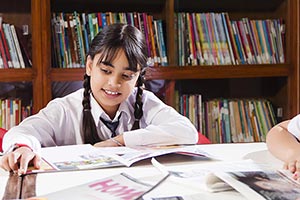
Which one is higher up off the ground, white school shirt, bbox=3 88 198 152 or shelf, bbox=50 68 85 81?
shelf, bbox=50 68 85 81

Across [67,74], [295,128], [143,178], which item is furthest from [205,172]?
[67,74]

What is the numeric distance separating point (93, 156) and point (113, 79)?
0.44 metres

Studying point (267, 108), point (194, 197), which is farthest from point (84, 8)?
point (194, 197)

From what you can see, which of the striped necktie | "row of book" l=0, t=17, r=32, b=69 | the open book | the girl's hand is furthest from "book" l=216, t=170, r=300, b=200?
"row of book" l=0, t=17, r=32, b=69

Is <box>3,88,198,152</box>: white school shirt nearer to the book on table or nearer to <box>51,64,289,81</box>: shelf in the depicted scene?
the book on table

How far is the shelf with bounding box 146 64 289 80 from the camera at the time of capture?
8.58 feet

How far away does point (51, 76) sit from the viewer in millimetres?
2477

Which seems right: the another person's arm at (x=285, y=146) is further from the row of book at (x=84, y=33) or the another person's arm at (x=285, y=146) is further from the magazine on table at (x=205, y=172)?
the row of book at (x=84, y=33)

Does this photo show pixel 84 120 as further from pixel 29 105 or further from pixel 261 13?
pixel 261 13

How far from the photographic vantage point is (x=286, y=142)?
132cm

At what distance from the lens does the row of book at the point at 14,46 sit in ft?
8.12

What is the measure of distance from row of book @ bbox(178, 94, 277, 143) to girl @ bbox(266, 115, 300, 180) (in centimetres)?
136

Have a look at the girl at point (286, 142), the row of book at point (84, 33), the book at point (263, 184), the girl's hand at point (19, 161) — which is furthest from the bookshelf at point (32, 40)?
the book at point (263, 184)

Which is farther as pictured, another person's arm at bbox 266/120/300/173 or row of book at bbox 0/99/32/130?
row of book at bbox 0/99/32/130
